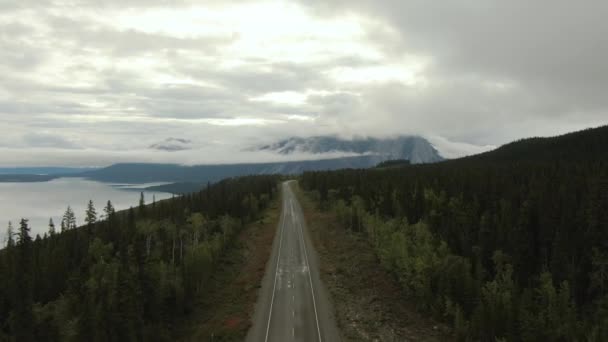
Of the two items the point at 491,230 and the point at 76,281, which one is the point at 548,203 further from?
the point at 76,281

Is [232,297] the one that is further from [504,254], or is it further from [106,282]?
[504,254]

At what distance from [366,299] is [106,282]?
50.7m

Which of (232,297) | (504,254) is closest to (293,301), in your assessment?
(232,297)

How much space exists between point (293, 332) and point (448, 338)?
79.9 ft

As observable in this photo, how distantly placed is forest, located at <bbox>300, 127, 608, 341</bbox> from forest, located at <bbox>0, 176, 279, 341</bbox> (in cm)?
4330

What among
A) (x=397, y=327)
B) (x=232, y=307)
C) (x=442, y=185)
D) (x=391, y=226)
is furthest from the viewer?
(x=442, y=185)

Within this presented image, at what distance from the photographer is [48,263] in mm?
94250

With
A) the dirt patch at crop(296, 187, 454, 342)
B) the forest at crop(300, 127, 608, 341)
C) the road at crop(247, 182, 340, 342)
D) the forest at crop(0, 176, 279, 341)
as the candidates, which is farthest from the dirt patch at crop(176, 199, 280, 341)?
the forest at crop(300, 127, 608, 341)

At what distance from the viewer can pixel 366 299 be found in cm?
7150

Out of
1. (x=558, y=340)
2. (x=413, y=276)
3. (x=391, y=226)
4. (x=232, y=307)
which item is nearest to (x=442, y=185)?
(x=391, y=226)

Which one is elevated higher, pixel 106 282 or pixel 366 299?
pixel 106 282

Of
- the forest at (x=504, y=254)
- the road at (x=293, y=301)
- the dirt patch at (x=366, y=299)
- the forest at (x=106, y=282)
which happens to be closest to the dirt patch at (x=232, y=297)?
the road at (x=293, y=301)

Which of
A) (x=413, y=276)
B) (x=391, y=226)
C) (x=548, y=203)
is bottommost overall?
(x=413, y=276)

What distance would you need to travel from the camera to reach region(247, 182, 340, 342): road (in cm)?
5731
